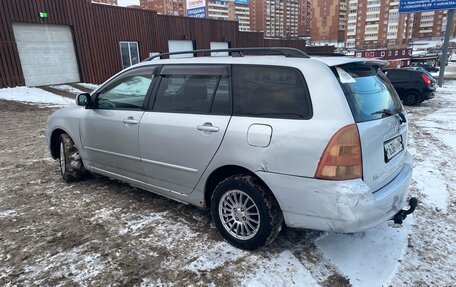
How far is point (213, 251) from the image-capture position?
287 cm

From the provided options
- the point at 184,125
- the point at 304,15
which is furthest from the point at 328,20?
the point at 184,125

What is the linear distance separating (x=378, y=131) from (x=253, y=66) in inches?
45.9

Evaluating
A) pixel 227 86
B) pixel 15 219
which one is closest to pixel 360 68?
pixel 227 86

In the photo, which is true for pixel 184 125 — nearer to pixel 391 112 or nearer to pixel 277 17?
pixel 391 112

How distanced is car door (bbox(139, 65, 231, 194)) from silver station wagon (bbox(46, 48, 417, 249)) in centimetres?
1

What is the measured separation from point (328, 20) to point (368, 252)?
111114mm

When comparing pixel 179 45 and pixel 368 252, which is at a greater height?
pixel 179 45

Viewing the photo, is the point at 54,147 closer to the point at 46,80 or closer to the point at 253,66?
the point at 253,66

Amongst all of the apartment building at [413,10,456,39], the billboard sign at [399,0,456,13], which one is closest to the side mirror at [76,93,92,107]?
the billboard sign at [399,0,456,13]

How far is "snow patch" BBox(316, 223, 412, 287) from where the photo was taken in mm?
2521

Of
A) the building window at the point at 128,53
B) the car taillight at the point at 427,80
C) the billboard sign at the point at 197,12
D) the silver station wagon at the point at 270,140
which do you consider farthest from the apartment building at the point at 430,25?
the silver station wagon at the point at 270,140

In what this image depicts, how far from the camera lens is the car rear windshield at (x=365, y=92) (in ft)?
8.03

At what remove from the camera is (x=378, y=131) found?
2484 millimetres

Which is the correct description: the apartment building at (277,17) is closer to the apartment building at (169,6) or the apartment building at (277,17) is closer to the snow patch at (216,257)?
the apartment building at (169,6)
